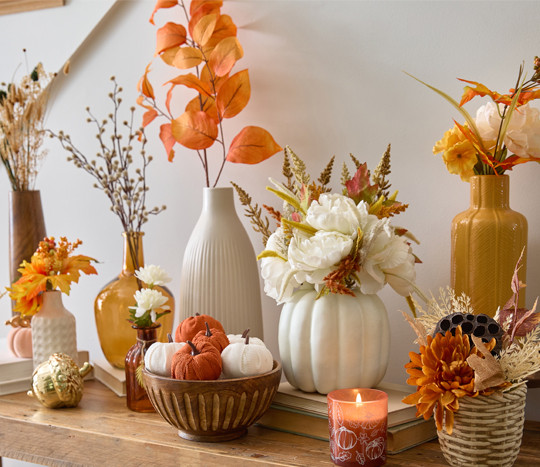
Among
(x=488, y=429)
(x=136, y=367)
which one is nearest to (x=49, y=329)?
(x=136, y=367)

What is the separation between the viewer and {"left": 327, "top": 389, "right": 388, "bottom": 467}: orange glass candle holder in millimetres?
837

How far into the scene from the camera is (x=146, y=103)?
1.43 meters

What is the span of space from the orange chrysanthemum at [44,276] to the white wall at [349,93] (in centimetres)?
23

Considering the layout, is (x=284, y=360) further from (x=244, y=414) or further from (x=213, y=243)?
(x=213, y=243)

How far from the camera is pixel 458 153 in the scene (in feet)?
3.25

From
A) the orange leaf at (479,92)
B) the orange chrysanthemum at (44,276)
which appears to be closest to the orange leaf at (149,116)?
the orange chrysanthemum at (44,276)

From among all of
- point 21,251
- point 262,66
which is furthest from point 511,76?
point 21,251

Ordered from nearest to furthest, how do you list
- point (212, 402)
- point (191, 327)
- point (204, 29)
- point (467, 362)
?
point (467, 362) → point (212, 402) → point (191, 327) → point (204, 29)

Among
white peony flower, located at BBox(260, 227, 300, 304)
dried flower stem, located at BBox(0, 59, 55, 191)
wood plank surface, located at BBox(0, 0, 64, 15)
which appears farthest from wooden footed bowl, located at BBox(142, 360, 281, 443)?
wood plank surface, located at BBox(0, 0, 64, 15)

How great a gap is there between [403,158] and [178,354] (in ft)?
1.65

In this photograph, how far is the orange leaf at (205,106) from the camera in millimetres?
1265

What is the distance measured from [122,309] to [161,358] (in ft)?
1.10

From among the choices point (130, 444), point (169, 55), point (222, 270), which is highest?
point (169, 55)

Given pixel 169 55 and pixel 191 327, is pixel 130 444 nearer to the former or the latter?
pixel 191 327
